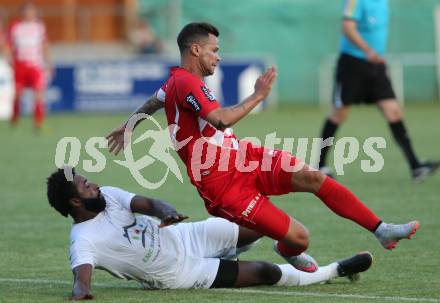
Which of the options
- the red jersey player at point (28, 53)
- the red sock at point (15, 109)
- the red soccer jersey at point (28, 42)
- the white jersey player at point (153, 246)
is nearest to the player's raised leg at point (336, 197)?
the white jersey player at point (153, 246)

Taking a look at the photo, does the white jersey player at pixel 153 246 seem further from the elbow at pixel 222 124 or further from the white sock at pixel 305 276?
the elbow at pixel 222 124

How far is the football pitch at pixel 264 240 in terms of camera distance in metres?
6.74

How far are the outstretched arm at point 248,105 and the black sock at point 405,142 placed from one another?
18.6 ft

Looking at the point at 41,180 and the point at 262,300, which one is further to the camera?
the point at 41,180

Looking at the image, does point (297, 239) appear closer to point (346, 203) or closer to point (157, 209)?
point (346, 203)

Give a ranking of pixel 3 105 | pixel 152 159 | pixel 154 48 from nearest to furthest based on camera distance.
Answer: pixel 152 159, pixel 3 105, pixel 154 48

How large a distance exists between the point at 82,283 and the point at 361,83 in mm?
6384

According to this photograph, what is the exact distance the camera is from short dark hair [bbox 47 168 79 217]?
6.75m

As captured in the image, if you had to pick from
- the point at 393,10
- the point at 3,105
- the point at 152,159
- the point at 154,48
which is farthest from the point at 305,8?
the point at 152,159

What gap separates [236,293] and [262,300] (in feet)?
1.03

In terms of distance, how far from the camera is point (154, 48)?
2642 centimetres

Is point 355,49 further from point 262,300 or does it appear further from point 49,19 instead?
point 49,19

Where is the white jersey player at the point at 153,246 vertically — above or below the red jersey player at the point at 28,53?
above

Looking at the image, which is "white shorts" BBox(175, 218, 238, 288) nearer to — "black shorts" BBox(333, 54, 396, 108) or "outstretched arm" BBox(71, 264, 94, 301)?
"outstretched arm" BBox(71, 264, 94, 301)
